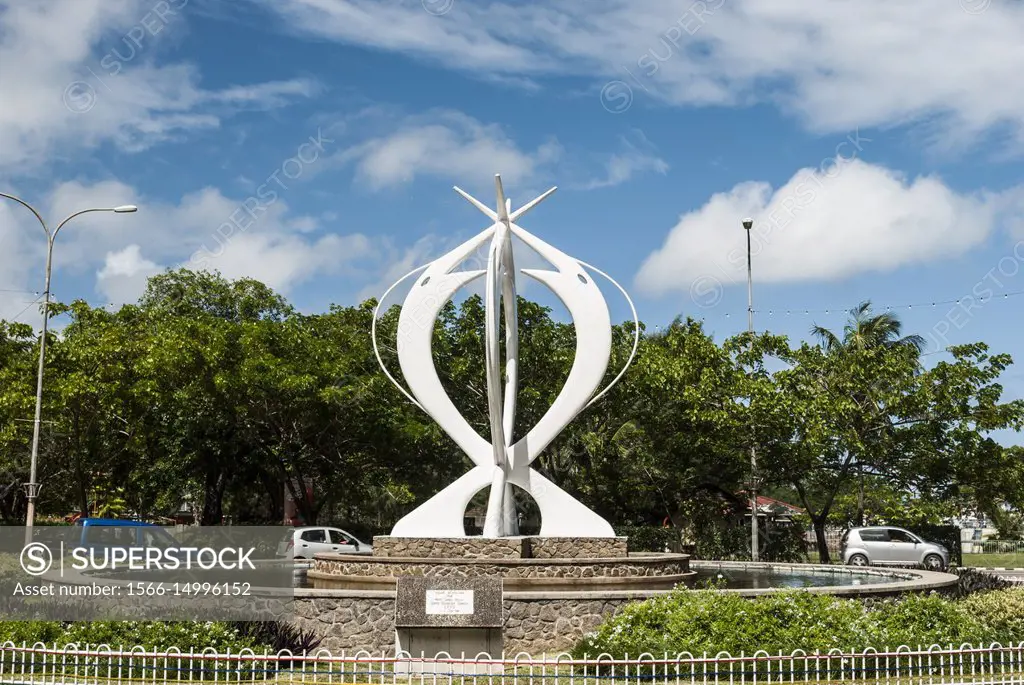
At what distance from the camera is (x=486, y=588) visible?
34.9ft

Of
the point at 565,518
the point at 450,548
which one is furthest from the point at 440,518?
the point at 565,518

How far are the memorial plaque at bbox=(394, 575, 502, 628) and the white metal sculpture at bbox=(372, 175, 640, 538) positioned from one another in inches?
314

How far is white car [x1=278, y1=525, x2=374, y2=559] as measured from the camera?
26.6 metres

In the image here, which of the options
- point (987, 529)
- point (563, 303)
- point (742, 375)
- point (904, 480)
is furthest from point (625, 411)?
point (987, 529)

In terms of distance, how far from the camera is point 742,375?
94.2ft

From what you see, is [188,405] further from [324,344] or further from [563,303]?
[563,303]

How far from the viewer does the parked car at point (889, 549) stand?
91.0 ft

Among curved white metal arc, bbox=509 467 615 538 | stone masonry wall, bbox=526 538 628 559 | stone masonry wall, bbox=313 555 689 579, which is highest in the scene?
curved white metal arc, bbox=509 467 615 538

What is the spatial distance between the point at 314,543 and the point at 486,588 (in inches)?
679

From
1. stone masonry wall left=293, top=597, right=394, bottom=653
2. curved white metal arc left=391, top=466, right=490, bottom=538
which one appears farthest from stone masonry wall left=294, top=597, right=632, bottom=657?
curved white metal arc left=391, top=466, right=490, bottom=538

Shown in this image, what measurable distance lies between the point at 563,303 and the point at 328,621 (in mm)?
8210

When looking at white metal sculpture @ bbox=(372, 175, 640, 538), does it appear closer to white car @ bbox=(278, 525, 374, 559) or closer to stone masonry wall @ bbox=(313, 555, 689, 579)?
stone masonry wall @ bbox=(313, 555, 689, 579)

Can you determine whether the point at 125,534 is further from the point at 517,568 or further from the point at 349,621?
the point at 349,621

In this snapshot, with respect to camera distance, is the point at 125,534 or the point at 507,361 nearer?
the point at 507,361
